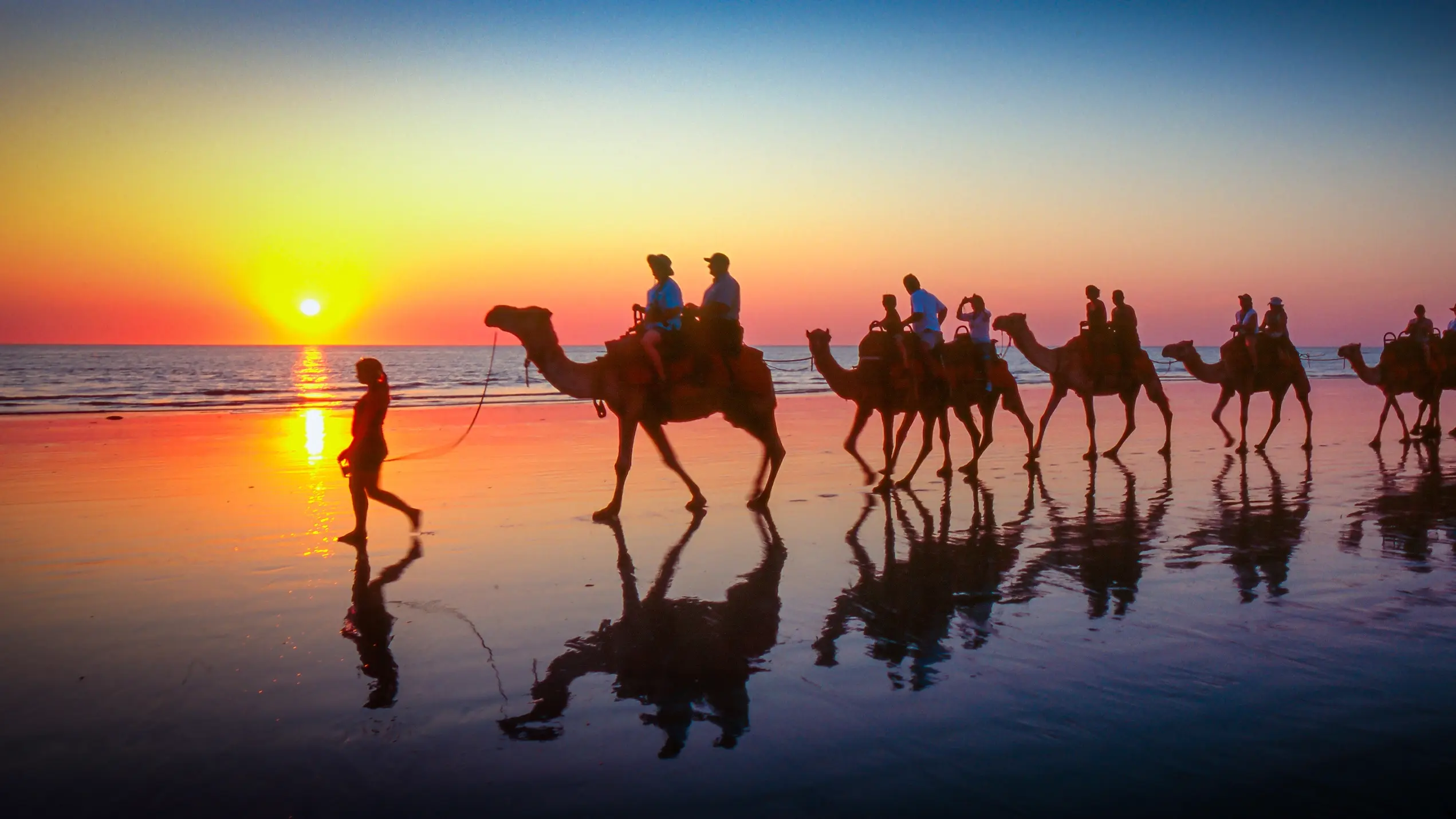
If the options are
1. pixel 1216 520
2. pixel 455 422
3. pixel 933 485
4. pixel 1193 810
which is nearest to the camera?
pixel 1193 810

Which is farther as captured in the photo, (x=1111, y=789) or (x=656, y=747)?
(x=656, y=747)

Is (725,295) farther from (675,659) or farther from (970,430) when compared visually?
(675,659)

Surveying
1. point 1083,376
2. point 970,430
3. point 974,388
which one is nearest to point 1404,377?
point 1083,376

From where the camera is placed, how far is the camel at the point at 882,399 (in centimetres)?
1274

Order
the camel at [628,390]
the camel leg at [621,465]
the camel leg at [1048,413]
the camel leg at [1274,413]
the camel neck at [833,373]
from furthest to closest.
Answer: the camel leg at [1274,413], the camel leg at [1048,413], the camel neck at [833,373], the camel at [628,390], the camel leg at [621,465]

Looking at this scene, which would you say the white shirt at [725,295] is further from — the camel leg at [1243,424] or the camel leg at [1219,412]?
the camel leg at [1219,412]

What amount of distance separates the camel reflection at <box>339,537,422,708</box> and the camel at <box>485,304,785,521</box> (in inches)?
102

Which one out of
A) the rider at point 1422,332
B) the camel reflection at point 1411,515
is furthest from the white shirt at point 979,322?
the rider at point 1422,332

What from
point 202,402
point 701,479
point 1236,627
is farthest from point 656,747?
point 202,402

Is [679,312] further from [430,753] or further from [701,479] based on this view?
[430,753]

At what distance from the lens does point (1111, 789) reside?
369 cm

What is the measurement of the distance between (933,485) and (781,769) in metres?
8.89

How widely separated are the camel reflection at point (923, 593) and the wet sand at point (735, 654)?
0.04 metres

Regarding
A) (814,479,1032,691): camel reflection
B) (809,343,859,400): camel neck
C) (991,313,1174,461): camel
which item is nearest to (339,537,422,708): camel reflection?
(814,479,1032,691): camel reflection
